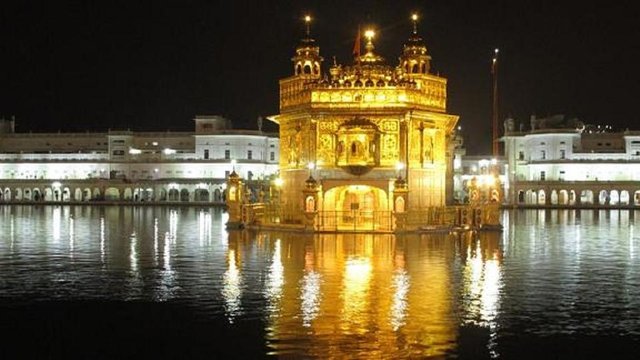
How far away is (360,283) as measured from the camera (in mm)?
19281

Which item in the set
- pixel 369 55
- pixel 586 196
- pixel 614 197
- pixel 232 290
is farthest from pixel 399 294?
pixel 614 197

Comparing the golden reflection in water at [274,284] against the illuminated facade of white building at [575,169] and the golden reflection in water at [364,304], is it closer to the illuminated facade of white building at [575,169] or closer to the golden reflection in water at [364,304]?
the golden reflection in water at [364,304]

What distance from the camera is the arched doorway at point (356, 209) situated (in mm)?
37125

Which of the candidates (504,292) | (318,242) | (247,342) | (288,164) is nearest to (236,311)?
(247,342)

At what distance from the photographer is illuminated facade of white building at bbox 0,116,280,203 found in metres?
96.5

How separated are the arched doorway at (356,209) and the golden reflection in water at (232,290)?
1359 cm

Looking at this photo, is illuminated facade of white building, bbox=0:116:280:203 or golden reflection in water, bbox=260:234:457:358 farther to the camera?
illuminated facade of white building, bbox=0:116:280:203

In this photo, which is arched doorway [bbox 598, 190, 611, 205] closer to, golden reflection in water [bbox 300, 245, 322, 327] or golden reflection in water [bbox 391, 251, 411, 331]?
golden reflection in water [bbox 391, 251, 411, 331]

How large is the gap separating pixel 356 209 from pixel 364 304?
77.4 ft

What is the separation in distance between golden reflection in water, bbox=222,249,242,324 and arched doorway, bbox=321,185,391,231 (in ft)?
44.6

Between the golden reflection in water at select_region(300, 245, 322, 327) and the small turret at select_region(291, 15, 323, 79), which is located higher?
the small turret at select_region(291, 15, 323, 79)

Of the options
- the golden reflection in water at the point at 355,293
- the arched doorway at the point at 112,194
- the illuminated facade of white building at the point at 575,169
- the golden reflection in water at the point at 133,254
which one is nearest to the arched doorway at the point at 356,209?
the golden reflection in water at the point at 133,254

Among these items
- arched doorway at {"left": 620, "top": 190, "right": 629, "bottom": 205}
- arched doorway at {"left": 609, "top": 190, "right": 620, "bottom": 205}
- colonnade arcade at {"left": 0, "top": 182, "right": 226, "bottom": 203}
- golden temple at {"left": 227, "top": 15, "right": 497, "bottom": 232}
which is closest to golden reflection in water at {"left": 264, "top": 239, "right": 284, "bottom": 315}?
golden temple at {"left": 227, "top": 15, "right": 497, "bottom": 232}

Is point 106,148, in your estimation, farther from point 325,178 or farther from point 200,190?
point 325,178
